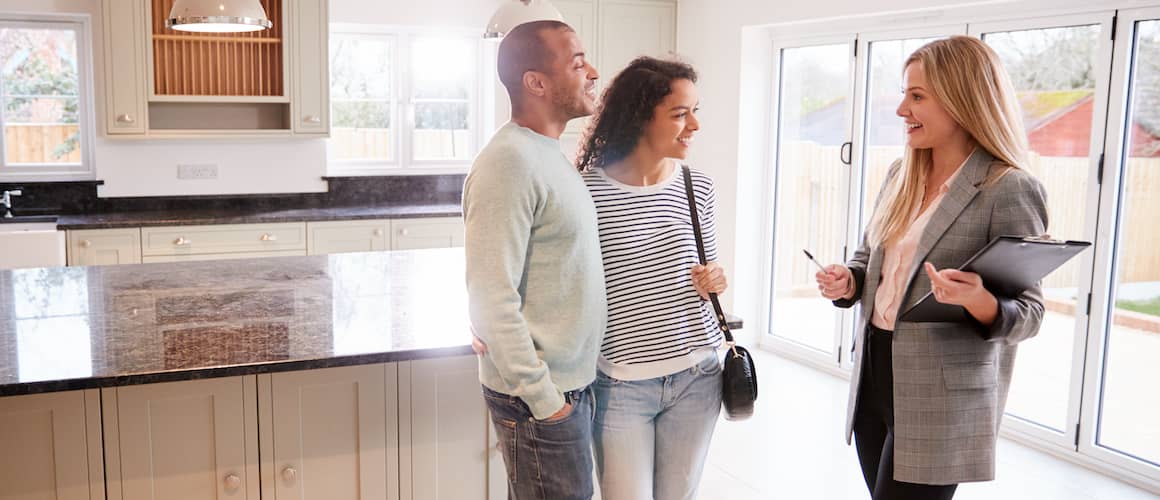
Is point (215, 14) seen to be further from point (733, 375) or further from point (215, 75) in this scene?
point (215, 75)

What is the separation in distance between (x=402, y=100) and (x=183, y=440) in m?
4.13

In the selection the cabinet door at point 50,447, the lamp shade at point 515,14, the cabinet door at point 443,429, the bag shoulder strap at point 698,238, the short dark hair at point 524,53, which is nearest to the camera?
the short dark hair at point 524,53

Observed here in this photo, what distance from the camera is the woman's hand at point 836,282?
2.19 meters

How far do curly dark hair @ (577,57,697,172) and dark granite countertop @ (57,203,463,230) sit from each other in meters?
3.62

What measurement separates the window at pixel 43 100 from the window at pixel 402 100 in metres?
1.42

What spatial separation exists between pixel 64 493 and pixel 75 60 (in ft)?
13.2

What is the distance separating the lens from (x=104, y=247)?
4.91 meters

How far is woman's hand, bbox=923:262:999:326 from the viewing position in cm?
180

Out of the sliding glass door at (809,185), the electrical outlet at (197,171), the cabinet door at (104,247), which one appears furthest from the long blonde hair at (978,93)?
the electrical outlet at (197,171)

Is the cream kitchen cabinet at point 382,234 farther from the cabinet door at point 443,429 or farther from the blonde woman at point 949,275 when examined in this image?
the blonde woman at point 949,275

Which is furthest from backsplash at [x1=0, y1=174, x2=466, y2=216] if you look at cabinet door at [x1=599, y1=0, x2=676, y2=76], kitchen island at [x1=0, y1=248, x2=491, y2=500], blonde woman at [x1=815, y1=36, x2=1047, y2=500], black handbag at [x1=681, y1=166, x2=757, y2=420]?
blonde woman at [x1=815, y1=36, x2=1047, y2=500]

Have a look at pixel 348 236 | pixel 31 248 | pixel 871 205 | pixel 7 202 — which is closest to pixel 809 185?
pixel 871 205

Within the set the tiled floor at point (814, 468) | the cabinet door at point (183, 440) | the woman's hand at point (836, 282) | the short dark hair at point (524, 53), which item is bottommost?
the tiled floor at point (814, 468)

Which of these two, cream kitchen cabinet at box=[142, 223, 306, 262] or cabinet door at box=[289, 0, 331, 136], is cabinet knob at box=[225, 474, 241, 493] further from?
cabinet door at box=[289, 0, 331, 136]
